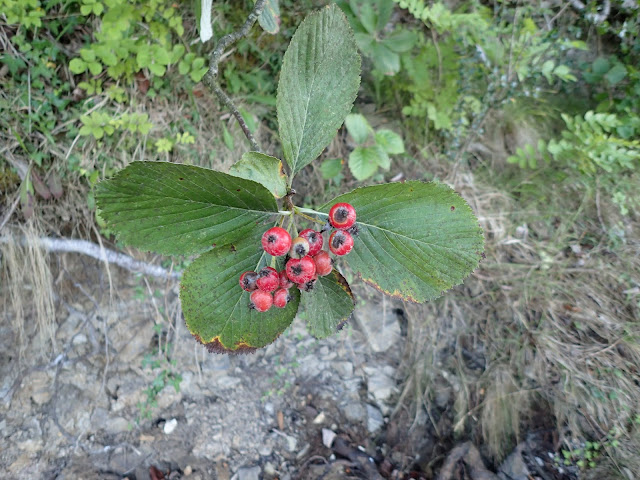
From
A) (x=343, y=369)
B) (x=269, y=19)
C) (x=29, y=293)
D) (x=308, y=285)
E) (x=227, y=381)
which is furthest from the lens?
(x=343, y=369)

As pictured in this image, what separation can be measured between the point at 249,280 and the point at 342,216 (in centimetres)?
26

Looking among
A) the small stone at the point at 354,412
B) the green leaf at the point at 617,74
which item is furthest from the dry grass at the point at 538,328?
the green leaf at the point at 617,74

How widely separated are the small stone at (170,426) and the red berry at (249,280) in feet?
5.46

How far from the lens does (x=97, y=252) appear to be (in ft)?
6.76

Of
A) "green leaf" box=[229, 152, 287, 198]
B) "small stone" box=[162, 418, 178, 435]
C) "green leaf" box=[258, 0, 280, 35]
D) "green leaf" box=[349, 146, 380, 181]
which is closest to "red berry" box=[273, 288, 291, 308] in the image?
"green leaf" box=[229, 152, 287, 198]

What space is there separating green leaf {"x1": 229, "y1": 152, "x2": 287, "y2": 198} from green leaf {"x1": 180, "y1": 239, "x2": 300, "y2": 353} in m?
0.14

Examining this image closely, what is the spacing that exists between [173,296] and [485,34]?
2.24 meters

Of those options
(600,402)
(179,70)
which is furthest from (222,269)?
(600,402)

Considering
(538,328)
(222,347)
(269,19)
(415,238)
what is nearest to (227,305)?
(222,347)

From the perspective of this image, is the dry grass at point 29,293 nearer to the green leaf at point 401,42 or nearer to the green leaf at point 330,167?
the green leaf at point 330,167

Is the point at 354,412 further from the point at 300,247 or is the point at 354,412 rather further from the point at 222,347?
the point at 300,247

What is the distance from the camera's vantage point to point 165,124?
80.5 inches

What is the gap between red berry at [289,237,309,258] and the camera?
0.86 m

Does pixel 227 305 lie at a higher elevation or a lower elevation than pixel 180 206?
lower
